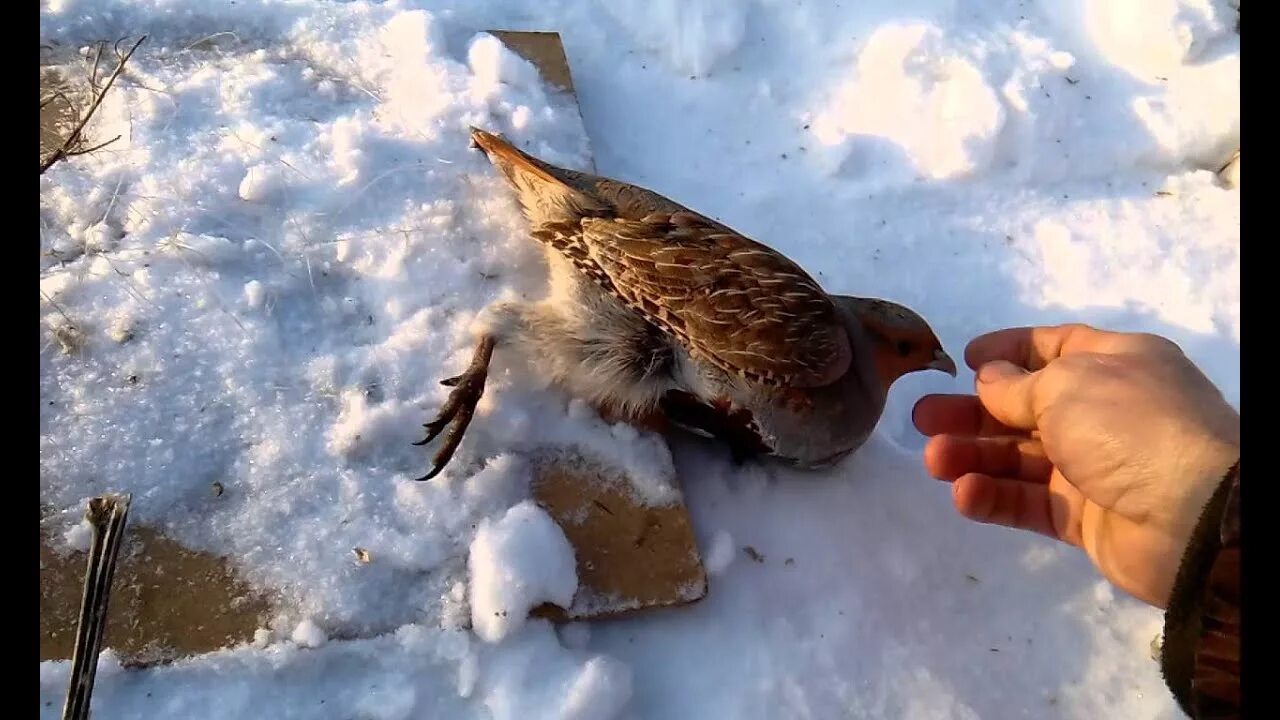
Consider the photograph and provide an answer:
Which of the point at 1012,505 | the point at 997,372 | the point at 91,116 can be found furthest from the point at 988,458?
the point at 91,116

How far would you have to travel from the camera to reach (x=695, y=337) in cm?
240

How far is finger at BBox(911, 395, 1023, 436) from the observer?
8.46 ft

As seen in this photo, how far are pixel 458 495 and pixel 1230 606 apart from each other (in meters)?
1.68

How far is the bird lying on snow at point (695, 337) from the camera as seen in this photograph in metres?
2.37

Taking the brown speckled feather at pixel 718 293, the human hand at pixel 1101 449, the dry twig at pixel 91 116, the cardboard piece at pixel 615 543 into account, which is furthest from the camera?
the dry twig at pixel 91 116

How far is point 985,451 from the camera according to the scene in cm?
239

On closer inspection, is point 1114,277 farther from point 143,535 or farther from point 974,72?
point 143,535

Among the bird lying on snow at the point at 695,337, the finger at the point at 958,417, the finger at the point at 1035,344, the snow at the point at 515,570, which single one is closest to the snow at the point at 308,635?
the snow at the point at 515,570

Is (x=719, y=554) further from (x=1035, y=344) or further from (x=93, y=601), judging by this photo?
(x=93, y=601)

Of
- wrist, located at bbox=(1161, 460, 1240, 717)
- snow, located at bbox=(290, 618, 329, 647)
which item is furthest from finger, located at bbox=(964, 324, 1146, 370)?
snow, located at bbox=(290, 618, 329, 647)

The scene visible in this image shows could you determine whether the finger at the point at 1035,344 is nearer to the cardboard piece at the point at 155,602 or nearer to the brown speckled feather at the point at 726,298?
the brown speckled feather at the point at 726,298

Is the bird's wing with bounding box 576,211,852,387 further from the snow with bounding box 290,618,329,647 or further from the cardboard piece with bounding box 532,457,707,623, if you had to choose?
the snow with bounding box 290,618,329,647

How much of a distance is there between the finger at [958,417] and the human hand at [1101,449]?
0.02 meters

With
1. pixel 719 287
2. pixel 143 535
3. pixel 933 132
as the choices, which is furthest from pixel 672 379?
pixel 933 132
